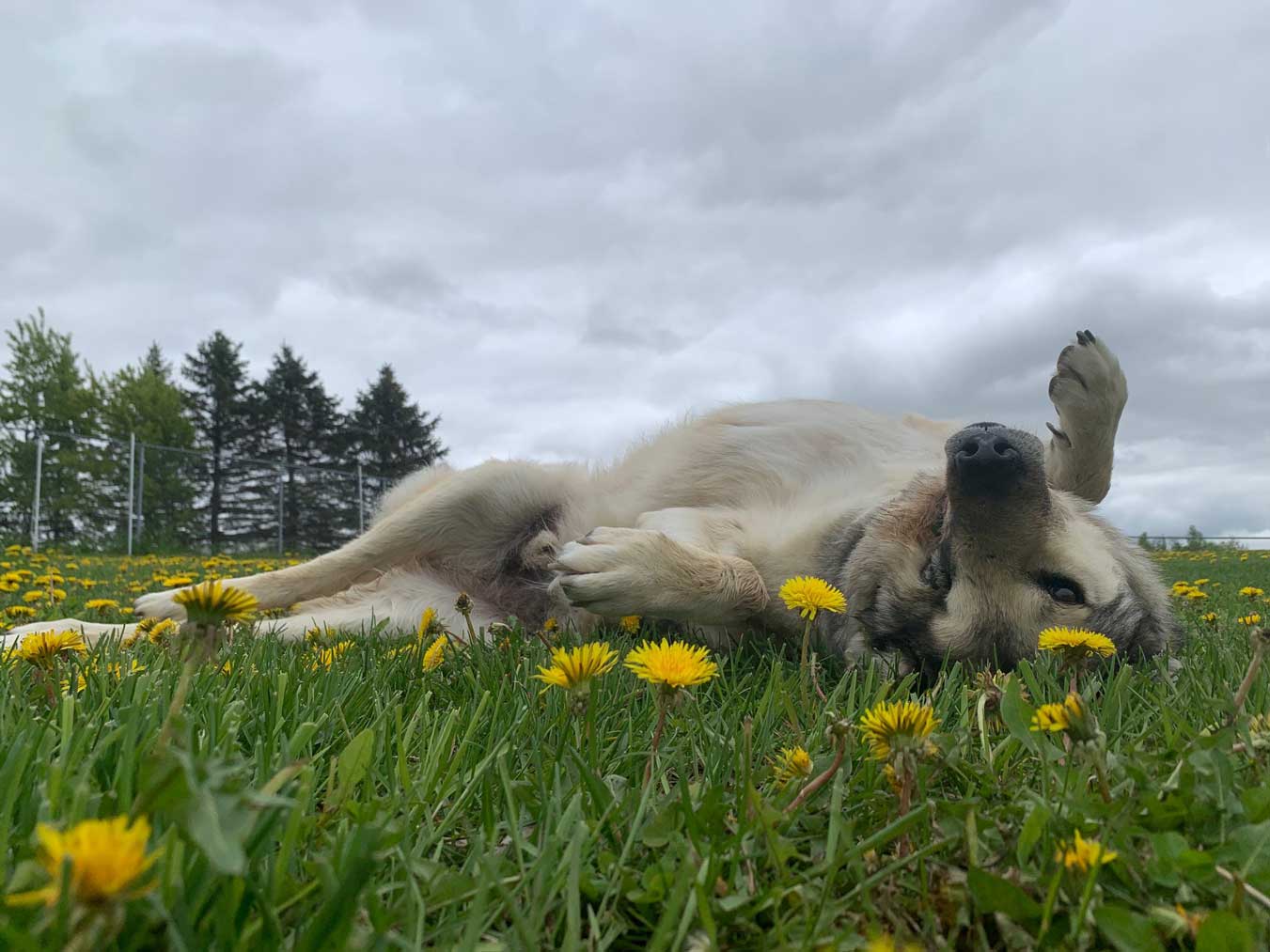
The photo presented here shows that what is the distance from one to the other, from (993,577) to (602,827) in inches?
68.0

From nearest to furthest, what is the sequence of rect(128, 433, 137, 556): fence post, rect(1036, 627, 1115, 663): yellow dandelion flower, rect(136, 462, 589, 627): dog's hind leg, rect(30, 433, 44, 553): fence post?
rect(1036, 627, 1115, 663): yellow dandelion flower, rect(136, 462, 589, 627): dog's hind leg, rect(30, 433, 44, 553): fence post, rect(128, 433, 137, 556): fence post

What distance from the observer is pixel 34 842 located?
2.35 feet

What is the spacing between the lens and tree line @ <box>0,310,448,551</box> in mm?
17984

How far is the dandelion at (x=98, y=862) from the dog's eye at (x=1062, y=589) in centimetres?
244

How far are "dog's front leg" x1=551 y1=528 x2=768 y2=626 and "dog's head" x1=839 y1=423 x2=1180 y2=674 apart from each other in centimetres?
43

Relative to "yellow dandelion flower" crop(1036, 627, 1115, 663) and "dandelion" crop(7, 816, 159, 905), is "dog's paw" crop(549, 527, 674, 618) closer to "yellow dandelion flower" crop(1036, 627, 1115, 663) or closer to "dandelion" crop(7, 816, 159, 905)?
"yellow dandelion flower" crop(1036, 627, 1115, 663)

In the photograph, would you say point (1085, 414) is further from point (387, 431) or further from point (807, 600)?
point (387, 431)

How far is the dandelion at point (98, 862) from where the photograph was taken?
446mm

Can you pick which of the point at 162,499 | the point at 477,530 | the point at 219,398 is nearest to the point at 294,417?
the point at 219,398

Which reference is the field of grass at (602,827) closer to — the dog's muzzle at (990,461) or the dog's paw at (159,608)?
the dog's muzzle at (990,461)

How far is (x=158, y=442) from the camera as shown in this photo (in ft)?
116

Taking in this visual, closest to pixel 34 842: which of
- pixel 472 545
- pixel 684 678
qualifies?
pixel 684 678

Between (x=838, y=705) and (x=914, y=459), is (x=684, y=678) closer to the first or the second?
(x=838, y=705)

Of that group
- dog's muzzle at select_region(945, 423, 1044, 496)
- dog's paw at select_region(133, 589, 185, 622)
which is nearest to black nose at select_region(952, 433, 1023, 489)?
dog's muzzle at select_region(945, 423, 1044, 496)
